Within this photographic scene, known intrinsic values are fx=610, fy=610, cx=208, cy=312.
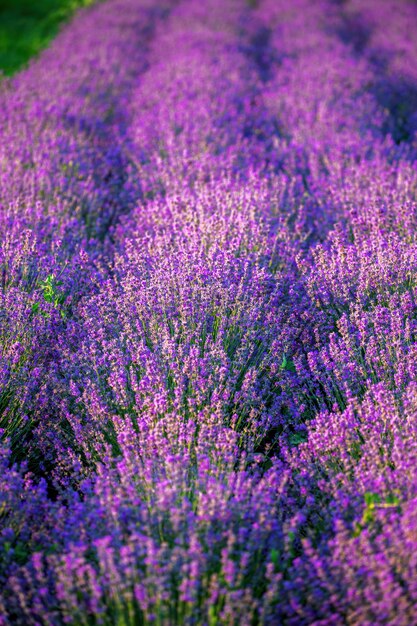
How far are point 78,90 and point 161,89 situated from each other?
29.7 inches

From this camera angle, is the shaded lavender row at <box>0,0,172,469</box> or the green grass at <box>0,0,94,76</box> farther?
the green grass at <box>0,0,94,76</box>

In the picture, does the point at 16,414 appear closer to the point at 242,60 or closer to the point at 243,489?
the point at 243,489

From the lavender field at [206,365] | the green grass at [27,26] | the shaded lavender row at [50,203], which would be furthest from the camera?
the green grass at [27,26]

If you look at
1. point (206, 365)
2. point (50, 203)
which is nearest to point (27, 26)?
point (50, 203)

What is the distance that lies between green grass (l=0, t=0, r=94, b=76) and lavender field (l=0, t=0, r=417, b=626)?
2.86m

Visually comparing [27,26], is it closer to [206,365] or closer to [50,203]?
[50,203]

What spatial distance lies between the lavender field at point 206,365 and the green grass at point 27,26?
112 inches

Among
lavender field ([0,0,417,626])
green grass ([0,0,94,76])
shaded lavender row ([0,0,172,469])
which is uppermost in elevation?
green grass ([0,0,94,76])

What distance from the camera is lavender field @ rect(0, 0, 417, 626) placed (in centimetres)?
160

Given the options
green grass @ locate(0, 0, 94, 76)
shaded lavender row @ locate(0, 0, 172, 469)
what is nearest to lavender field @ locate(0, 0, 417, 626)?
shaded lavender row @ locate(0, 0, 172, 469)

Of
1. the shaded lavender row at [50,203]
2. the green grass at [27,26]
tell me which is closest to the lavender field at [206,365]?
the shaded lavender row at [50,203]

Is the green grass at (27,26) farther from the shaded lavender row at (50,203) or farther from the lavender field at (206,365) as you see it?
the lavender field at (206,365)

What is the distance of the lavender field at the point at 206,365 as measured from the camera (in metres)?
1.60

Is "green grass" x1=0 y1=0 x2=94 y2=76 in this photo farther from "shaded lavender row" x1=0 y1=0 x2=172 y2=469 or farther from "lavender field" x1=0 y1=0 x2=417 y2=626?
"lavender field" x1=0 y1=0 x2=417 y2=626
